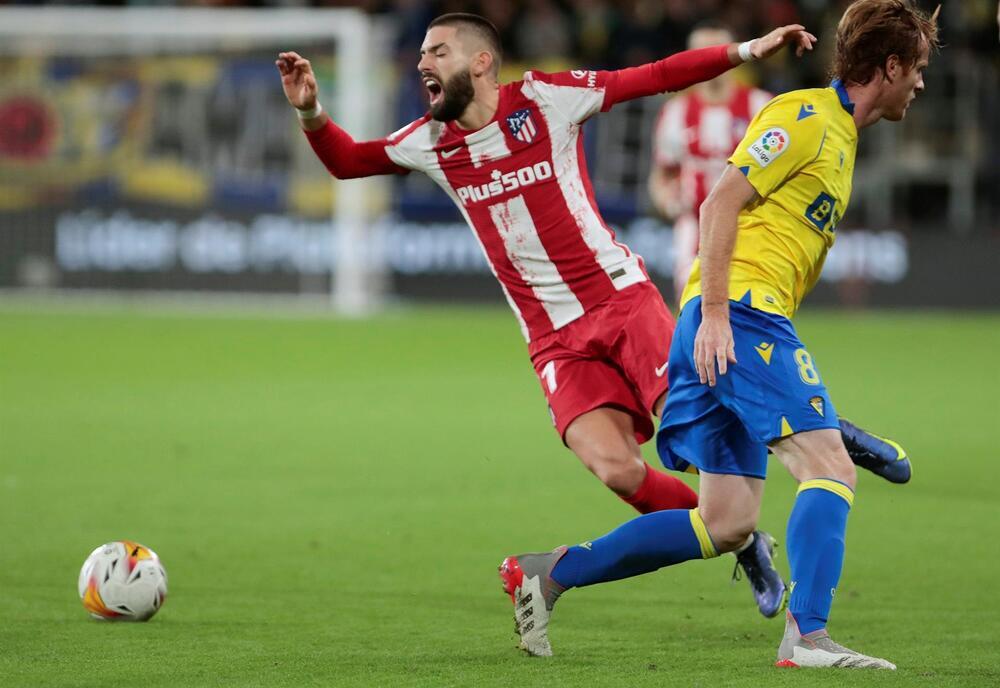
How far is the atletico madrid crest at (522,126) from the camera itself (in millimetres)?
5965

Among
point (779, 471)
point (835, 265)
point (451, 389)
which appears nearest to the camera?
point (779, 471)

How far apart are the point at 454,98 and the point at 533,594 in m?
1.83

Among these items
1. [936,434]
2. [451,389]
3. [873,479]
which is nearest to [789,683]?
[873,479]

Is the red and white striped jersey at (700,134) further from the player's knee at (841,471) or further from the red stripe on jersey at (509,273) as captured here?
the player's knee at (841,471)

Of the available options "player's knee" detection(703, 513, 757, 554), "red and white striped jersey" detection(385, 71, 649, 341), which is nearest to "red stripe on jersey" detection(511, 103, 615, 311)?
"red and white striped jersey" detection(385, 71, 649, 341)

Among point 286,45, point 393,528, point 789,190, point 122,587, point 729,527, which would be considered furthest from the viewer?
point 286,45

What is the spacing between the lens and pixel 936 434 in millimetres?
10188

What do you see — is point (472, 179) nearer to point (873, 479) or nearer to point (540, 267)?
point (540, 267)

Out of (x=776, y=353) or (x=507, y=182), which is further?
(x=507, y=182)

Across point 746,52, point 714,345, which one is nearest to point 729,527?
point 714,345

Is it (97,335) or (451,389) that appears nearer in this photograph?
(451,389)

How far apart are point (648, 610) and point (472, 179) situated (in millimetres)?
1603

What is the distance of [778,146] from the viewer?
458 centimetres

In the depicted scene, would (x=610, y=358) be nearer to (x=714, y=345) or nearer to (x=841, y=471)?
(x=714, y=345)
